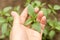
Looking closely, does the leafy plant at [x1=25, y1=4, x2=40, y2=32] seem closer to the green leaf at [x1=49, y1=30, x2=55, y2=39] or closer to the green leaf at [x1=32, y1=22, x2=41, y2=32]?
the green leaf at [x1=32, y1=22, x2=41, y2=32]

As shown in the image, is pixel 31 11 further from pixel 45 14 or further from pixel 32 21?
pixel 45 14

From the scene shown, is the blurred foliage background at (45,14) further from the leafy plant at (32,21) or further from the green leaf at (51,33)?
the leafy plant at (32,21)

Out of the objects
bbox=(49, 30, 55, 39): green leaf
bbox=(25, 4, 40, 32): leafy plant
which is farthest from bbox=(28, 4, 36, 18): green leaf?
bbox=(49, 30, 55, 39): green leaf

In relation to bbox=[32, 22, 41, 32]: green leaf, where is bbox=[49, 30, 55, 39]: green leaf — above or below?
below

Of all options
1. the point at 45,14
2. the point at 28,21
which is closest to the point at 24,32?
the point at 28,21

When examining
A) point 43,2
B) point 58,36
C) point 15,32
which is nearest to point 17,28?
point 15,32

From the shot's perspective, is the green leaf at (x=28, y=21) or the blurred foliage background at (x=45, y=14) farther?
the blurred foliage background at (x=45, y=14)

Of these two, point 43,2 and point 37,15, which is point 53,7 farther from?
point 37,15

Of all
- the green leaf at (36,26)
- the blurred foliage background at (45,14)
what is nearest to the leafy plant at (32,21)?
the green leaf at (36,26)
